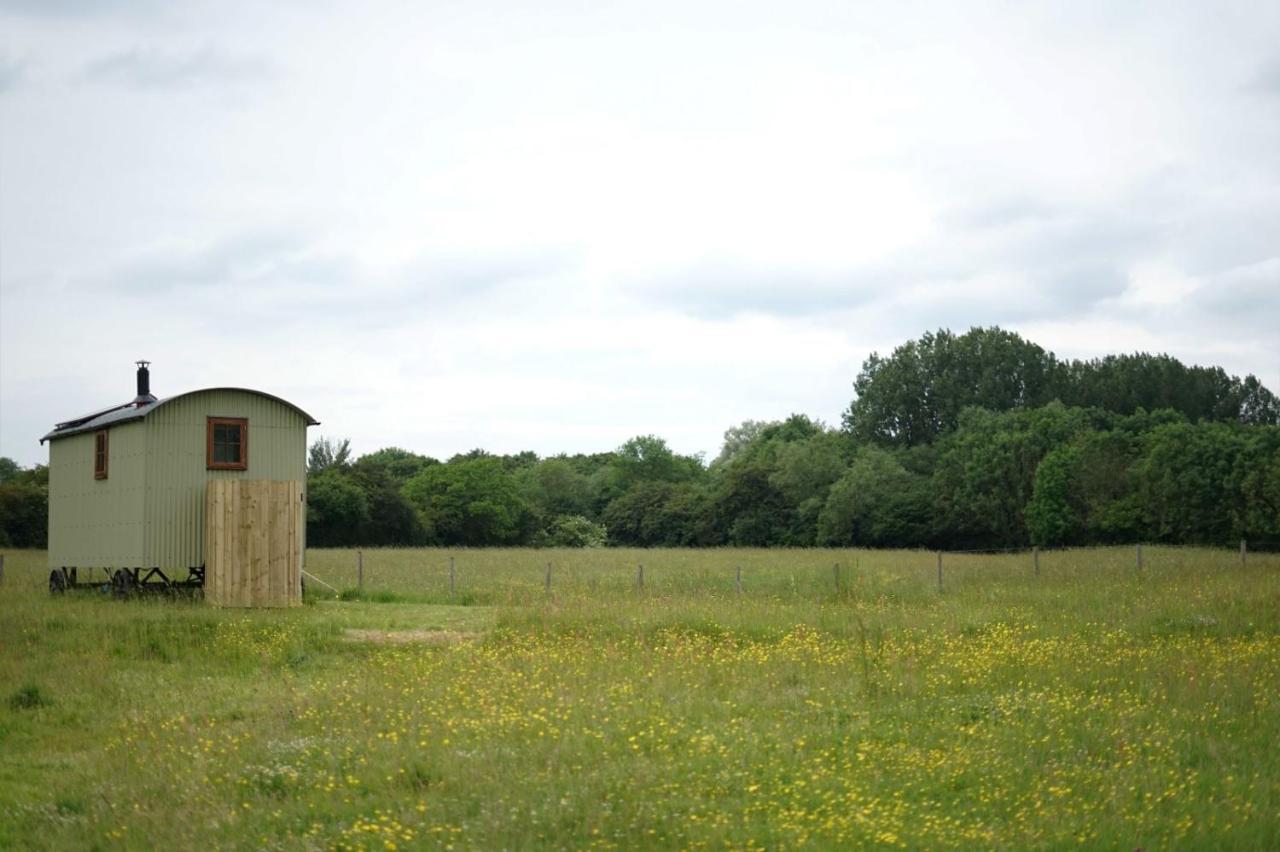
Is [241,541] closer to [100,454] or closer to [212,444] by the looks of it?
[212,444]

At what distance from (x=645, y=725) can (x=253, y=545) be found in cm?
1650

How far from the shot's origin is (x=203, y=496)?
2831 centimetres

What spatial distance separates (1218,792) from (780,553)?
46.3m

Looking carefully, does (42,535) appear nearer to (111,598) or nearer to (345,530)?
(345,530)

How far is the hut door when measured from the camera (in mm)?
26812

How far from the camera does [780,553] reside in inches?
2239

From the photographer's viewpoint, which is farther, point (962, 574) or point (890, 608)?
point (962, 574)

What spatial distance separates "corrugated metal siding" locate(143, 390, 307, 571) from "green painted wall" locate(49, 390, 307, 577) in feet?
0.07

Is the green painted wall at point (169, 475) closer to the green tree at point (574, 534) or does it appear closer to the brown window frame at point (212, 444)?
the brown window frame at point (212, 444)


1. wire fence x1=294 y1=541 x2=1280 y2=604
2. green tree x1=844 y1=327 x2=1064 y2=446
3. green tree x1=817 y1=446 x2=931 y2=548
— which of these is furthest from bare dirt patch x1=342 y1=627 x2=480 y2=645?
green tree x1=844 y1=327 x2=1064 y2=446

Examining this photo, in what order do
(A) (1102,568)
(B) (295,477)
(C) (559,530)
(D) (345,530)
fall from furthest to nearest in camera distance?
(C) (559,530) → (D) (345,530) → (A) (1102,568) → (B) (295,477)

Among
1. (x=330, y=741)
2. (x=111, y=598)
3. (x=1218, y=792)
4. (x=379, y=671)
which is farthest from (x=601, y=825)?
(x=111, y=598)

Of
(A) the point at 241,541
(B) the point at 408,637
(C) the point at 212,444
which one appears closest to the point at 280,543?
(A) the point at 241,541

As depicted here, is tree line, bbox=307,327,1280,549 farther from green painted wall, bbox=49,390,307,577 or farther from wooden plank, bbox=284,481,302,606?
wooden plank, bbox=284,481,302,606
